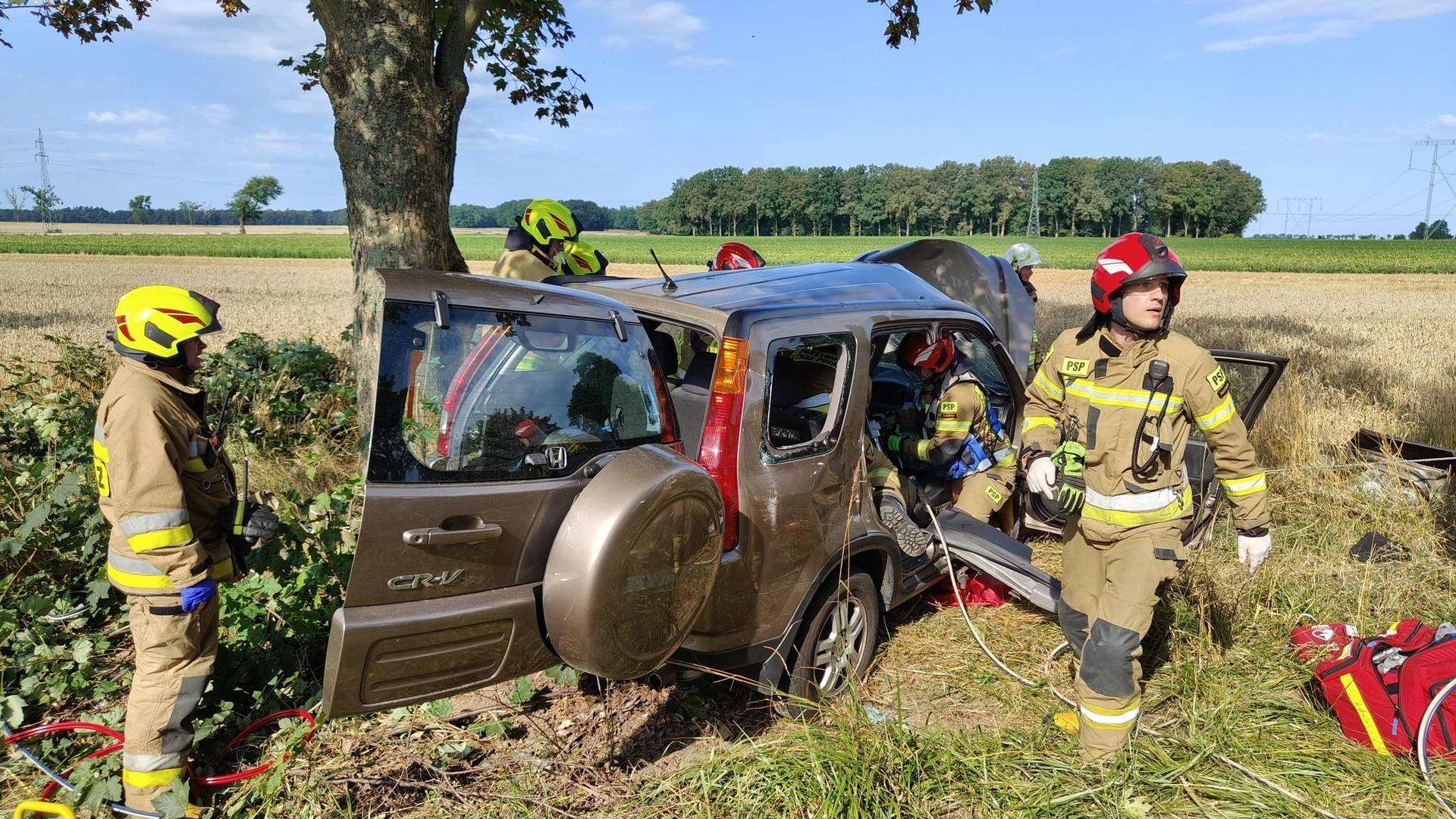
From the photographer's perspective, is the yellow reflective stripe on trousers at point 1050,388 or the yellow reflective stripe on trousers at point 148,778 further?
the yellow reflective stripe on trousers at point 1050,388

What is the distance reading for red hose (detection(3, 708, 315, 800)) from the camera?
3.04m

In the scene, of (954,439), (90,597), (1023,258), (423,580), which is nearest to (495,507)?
(423,580)

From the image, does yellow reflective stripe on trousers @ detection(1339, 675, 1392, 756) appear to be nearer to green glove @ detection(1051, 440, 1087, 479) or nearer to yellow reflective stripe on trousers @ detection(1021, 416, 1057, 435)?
green glove @ detection(1051, 440, 1087, 479)

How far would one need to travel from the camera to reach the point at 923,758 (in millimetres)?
3012

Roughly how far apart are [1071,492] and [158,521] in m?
3.28

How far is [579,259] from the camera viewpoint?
6.21 metres

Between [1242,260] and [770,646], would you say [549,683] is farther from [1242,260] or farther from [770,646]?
[1242,260]

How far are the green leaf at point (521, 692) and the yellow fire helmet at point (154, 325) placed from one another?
1.77 meters

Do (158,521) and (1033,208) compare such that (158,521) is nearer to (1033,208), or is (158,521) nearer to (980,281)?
(980,281)

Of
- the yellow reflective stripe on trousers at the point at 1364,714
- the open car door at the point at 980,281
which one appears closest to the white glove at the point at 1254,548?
the yellow reflective stripe on trousers at the point at 1364,714

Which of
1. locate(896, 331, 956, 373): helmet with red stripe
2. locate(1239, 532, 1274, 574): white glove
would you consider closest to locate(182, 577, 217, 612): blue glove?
locate(896, 331, 956, 373): helmet with red stripe

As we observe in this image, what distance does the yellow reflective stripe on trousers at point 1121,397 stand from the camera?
3229 mm

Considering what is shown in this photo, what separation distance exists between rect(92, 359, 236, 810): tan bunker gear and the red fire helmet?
3.31 metres

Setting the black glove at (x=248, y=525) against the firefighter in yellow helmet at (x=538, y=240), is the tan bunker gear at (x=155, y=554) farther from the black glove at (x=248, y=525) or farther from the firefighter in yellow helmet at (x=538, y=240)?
the firefighter in yellow helmet at (x=538, y=240)
